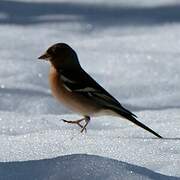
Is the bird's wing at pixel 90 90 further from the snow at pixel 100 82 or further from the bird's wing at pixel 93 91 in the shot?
the snow at pixel 100 82

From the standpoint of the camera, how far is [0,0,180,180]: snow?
4.15 metres

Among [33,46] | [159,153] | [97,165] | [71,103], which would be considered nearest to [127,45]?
[33,46]

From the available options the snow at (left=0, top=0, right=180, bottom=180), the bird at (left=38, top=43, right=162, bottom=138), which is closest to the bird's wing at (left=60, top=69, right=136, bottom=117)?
the bird at (left=38, top=43, right=162, bottom=138)

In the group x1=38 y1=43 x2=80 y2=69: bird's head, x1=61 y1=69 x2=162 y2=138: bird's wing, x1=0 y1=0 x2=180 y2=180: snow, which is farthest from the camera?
x1=38 y1=43 x2=80 y2=69: bird's head

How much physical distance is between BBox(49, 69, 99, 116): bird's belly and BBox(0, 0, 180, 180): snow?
144 mm

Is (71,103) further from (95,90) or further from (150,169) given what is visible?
(150,169)

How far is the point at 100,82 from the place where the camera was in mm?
7477

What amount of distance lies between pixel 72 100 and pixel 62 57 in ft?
1.22

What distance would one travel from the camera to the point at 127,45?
345 inches

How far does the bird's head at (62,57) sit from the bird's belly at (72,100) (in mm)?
183

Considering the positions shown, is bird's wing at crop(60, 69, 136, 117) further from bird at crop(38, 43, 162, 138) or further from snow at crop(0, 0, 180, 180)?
snow at crop(0, 0, 180, 180)

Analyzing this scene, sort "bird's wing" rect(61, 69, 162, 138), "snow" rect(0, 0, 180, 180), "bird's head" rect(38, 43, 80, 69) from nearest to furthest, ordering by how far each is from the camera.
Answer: "snow" rect(0, 0, 180, 180) < "bird's wing" rect(61, 69, 162, 138) < "bird's head" rect(38, 43, 80, 69)

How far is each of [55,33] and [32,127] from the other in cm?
400

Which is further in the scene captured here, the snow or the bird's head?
the bird's head
